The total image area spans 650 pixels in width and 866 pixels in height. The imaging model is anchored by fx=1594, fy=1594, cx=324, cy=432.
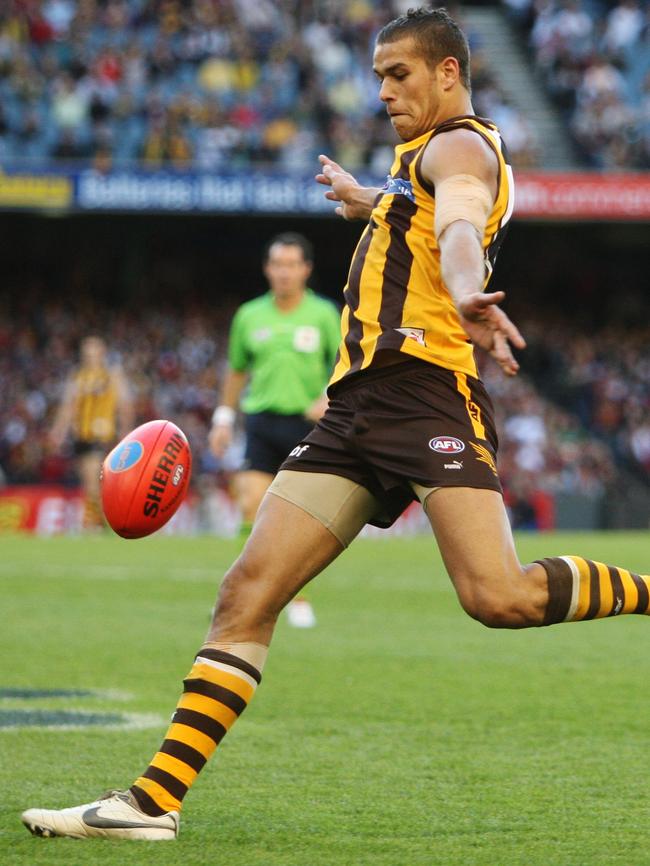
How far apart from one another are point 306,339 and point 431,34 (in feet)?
20.7

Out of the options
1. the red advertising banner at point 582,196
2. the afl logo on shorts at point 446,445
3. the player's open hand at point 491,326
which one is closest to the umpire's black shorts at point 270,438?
the afl logo on shorts at point 446,445

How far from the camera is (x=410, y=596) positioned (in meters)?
12.7

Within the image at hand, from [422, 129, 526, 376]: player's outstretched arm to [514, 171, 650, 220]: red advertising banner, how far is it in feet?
76.0

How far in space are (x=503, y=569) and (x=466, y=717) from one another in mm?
2542

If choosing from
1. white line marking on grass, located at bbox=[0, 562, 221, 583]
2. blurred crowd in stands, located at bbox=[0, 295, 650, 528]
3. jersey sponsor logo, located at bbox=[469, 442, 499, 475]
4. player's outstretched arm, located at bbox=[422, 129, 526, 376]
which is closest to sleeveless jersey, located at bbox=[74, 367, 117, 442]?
blurred crowd in stands, located at bbox=[0, 295, 650, 528]

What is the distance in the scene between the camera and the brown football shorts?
4488 millimetres

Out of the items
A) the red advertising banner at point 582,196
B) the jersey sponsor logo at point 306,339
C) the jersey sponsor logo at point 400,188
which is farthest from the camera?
the red advertising banner at point 582,196

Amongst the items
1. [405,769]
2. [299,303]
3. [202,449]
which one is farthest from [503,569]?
[202,449]

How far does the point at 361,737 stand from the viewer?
6273 millimetres

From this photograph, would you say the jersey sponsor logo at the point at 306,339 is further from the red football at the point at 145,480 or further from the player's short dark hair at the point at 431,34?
the player's short dark hair at the point at 431,34

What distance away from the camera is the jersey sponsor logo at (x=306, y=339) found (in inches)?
424

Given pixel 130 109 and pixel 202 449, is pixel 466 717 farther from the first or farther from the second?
pixel 130 109

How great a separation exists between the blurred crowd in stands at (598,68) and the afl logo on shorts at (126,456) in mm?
24074

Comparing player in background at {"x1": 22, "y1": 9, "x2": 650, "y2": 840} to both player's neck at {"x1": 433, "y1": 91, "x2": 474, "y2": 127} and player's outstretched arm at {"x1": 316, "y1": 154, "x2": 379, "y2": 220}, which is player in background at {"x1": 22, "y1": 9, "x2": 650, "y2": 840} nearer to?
player's neck at {"x1": 433, "y1": 91, "x2": 474, "y2": 127}
